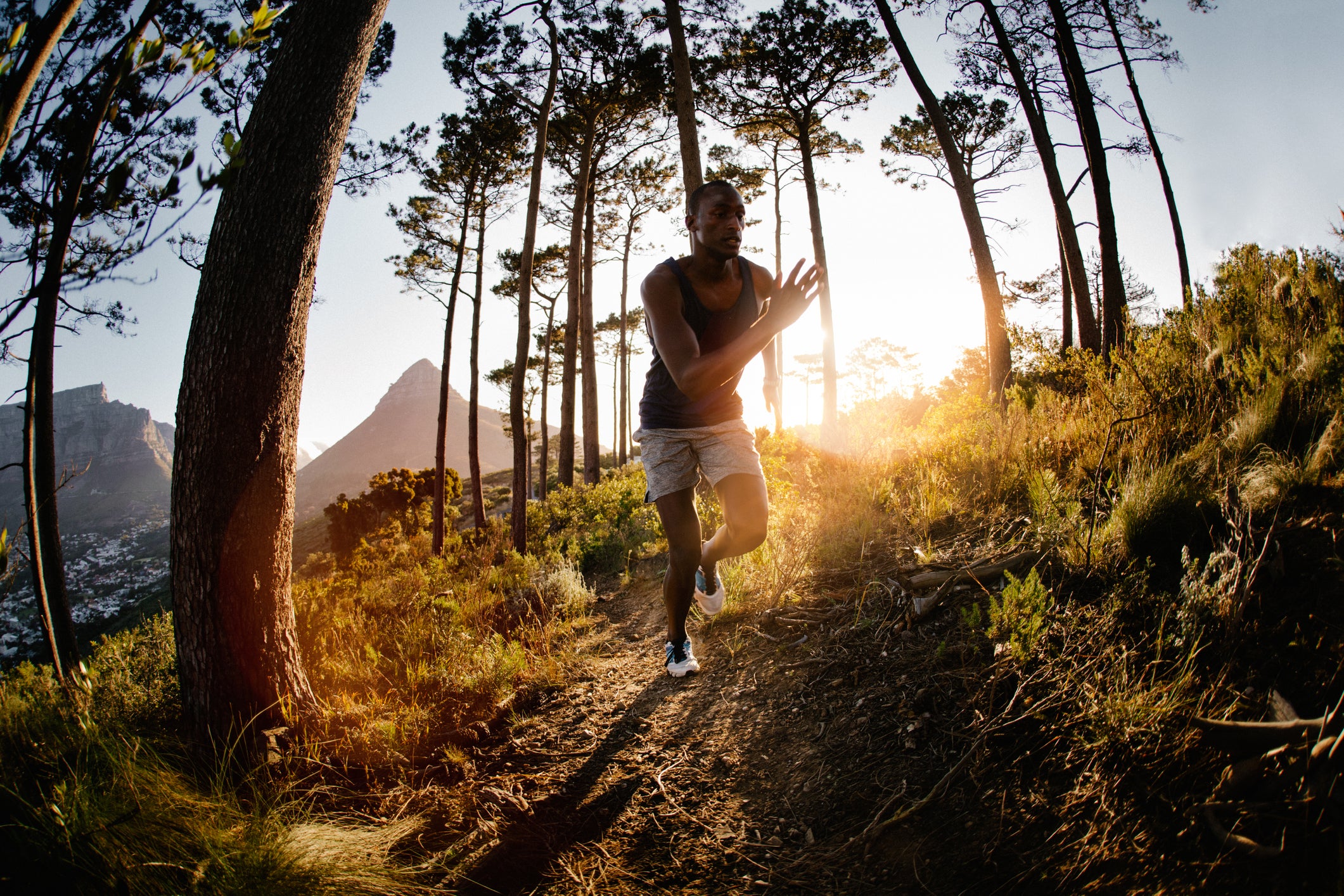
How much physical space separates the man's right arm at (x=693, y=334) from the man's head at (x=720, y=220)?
0.92ft

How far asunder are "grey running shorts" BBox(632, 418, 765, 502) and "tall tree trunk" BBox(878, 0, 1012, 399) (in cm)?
695

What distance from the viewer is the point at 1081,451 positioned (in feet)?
9.98

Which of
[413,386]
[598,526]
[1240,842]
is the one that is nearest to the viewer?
[1240,842]

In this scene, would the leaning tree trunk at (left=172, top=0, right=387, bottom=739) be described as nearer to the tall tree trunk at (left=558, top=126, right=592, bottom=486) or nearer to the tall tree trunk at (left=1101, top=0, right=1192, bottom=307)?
the tall tree trunk at (left=558, top=126, right=592, bottom=486)

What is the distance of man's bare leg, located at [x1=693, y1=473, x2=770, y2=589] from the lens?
9.00 ft

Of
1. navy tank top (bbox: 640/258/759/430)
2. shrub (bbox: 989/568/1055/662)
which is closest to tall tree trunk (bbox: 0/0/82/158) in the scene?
navy tank top (bbox: 640/258/759/430)

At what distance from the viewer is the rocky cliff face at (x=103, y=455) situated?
11712 centimetres

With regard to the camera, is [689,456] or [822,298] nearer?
[689,456]

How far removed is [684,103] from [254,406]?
655 cm

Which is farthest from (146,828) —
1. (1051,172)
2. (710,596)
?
(1051,172)

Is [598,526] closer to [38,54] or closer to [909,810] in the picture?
[909,810]

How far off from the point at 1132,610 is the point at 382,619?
13.9ft

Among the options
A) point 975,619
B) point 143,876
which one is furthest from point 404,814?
point 975,619

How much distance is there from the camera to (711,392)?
2.67m
